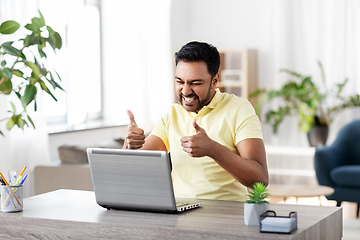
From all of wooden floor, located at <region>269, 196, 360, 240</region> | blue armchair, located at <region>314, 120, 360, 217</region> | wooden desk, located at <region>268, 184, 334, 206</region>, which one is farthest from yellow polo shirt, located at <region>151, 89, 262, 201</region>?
blue armchair, located at <region>314, 120, 360, 217</region>

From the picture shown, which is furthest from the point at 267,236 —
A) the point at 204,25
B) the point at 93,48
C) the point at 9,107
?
the point at 204,25

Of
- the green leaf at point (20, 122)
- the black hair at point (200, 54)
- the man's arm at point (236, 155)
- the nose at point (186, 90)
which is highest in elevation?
the black hair at point (200, 54)

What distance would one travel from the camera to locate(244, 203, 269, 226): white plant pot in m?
1.44

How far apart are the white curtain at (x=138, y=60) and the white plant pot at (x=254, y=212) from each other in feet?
12.0

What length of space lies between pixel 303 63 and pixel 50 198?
443cm

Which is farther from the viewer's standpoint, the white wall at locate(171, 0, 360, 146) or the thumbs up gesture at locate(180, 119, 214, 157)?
the white wall at locate(171, 0, 360, 146)

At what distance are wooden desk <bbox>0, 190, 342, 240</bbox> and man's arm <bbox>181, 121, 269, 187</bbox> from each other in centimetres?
11

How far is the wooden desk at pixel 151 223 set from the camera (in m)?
1.43

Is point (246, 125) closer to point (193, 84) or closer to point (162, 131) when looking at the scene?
point (193, 84)

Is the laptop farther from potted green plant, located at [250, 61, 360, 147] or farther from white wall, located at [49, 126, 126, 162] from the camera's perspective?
potted green plant, located at [250, 61, 360, 147]

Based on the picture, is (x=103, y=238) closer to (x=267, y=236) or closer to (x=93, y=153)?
(x=93, y=153)

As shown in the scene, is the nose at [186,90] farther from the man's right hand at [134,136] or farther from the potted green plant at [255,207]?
the potted green plant at [255,207]

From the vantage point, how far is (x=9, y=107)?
138 inches

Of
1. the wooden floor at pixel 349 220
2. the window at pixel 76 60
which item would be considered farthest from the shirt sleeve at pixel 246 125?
the window at pixel 76 60
